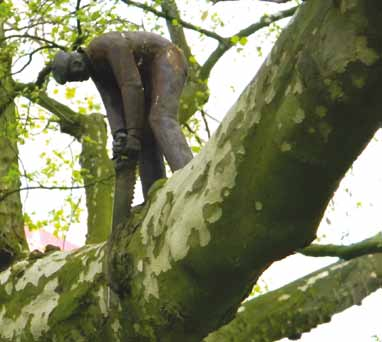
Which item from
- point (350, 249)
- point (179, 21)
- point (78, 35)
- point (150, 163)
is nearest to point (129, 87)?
point (150, 163)

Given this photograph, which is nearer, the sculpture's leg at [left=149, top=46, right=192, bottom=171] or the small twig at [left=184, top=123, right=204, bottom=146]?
the sculpture's leg at [left=149, top=46, right=192, bottom=171]

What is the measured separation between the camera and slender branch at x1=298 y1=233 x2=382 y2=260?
800cm

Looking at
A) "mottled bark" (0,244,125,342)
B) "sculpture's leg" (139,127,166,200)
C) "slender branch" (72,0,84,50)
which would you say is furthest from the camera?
"slender branch" (72,0,84,50)

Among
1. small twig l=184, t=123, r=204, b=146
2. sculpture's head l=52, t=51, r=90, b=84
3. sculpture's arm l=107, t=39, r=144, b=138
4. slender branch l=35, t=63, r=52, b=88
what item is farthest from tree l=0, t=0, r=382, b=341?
small twig l=184, t=123, r=204, b=146

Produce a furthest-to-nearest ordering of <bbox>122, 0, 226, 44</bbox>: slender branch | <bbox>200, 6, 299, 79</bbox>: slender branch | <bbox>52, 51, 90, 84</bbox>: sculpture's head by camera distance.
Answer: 1. <bbox>200, 6, 299, 79</bbox>: slender branch
2. <bbox>122, 0, 226, 44</bbox>: slender branch
3. <bbox>52, 51, 90, 84</bbox>: sculpture's head

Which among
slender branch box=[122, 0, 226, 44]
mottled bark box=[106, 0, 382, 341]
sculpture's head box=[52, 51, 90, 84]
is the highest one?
slender branch box=[122, 0, 226, 44]

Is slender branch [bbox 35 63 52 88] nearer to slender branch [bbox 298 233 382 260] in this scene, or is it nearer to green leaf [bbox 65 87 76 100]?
green leaf [bbox 65 87 76 100]

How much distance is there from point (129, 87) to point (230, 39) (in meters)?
6.24

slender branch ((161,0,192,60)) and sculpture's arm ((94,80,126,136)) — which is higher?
slender branch ((161,0,192,60))

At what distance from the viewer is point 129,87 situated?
539 centimetres

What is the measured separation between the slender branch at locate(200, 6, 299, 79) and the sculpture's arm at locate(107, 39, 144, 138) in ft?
19.9

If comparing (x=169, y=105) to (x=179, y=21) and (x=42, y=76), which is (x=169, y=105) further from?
(x=179, y=21)

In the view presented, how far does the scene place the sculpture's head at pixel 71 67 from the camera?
5.57 metres

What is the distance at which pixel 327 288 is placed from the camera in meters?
7.80
